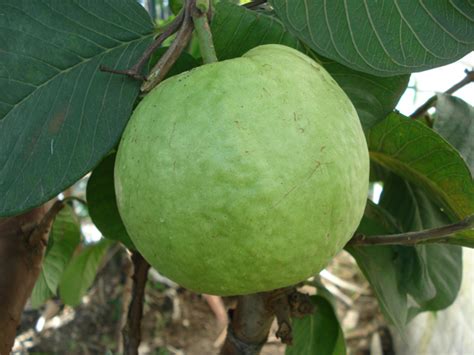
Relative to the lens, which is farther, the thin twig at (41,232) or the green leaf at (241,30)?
the thin twig at (41,232)

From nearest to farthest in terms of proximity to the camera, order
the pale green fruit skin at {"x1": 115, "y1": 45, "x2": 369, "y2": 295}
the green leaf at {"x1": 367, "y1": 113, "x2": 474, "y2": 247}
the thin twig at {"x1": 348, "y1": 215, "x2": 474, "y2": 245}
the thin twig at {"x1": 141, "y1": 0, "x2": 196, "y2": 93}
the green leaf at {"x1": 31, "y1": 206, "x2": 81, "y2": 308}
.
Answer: the pale green fruit skin at {"x1": 115, "y1": 45, "x2": 369, "y2": 295}
the thin twig at {"x1": 141, "y1": 0, "x2": 196, "y2": 93}
the thin twig at {"x1": 348, "y1": 215, "x2": 474, "y2": 245}
the green leaf at {"x1": 367, "y1": 113, "x2": 474, "y2": 247}
the green leaf at {"x1": 31, "y1": 206, "x2": 81, "y2": 308}

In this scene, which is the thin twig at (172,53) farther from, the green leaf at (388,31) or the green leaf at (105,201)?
the green leaf at (105,201)

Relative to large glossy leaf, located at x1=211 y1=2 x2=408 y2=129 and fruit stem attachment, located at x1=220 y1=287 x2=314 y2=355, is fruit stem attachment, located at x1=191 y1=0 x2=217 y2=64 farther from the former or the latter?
fruit stem attachment, located at x1=220 y1=287 x2=314 y2=355

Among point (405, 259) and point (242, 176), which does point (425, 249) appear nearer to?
point (405, 259)

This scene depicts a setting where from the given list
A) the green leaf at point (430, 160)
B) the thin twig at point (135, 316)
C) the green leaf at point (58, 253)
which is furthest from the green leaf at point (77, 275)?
the green leaf at point (430, 160)

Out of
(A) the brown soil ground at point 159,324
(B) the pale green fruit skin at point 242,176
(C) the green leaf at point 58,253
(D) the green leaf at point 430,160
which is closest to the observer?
(B) the pale green fruit skin at point 242,176

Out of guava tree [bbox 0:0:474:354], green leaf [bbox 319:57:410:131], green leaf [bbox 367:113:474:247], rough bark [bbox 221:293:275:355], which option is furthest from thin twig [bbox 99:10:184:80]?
rough bark [bbox 221:293:275:355]

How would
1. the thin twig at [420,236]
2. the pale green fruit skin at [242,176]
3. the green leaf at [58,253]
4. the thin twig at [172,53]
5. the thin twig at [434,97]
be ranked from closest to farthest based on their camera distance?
the pale green fruit skin at [242,176] < the thin twig at [172,53] < the thin twig at [420,236] < the thin twig at [434,97] < the green leaf at [58,253]

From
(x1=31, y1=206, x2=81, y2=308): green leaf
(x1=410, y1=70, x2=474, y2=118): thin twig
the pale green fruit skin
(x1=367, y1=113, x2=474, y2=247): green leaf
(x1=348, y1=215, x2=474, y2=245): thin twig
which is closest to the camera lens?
the pale green fruit skin
